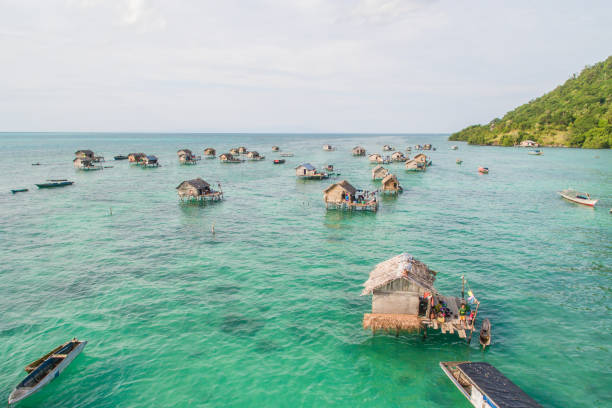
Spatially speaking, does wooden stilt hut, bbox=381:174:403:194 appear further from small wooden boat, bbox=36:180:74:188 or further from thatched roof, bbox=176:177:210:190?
small wooden boat, bbox=36:180:74:188

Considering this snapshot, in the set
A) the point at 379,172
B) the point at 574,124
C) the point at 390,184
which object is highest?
the point at 574,124

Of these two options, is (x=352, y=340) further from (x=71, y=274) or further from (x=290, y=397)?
(x=71, y=274)

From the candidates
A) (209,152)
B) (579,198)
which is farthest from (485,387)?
(209,152)

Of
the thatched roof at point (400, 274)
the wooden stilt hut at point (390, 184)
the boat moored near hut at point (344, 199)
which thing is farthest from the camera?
the wooden stilt hut at point (390, 184)

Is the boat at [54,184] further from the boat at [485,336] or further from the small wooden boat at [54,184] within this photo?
the boat at [485,336]

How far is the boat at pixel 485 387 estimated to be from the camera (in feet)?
47.7

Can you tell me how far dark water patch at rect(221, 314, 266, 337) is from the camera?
880 inches

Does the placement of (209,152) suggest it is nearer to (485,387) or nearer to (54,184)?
(54,184)

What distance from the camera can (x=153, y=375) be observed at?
61.1 ft

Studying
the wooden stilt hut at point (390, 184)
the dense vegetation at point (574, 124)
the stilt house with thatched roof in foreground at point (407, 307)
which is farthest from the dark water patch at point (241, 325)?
the dense vegetation at point (574, 124)

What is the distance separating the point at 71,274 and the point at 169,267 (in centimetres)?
876

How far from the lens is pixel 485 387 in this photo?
1530cm

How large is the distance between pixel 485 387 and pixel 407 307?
21.0 feet

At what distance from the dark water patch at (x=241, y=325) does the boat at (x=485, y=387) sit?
39.6 feet
